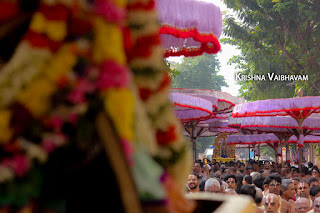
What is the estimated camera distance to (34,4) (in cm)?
85

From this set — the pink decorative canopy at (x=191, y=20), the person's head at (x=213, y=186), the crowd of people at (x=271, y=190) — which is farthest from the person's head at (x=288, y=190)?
the pink decorative canopy at (x=191, y=20)

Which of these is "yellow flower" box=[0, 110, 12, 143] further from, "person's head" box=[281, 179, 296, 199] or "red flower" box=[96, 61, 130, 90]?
"person's head" box=[281, 179, 296, 199]

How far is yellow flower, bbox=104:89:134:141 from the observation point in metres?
0.82

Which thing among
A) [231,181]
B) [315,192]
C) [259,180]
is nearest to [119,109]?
[315,192]

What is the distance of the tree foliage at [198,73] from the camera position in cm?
4225

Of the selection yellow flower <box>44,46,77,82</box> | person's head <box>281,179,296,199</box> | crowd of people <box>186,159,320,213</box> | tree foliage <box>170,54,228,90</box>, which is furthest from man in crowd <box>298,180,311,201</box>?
tree foliage <box>170,54,228,90</box>

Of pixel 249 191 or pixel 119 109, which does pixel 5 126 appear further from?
pixel 249 191

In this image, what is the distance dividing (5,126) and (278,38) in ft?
57.3

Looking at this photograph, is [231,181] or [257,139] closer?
[231,181]

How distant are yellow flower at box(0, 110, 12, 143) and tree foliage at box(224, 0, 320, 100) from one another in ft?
50.2

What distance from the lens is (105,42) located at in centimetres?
83

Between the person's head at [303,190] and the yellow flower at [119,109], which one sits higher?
the yellow flower at [119,109]

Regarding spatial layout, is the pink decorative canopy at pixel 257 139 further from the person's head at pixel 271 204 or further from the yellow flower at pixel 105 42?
the yellow flower at pixel 105 42

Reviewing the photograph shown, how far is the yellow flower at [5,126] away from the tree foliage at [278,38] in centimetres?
1529
